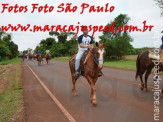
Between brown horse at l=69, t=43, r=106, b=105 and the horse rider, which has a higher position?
the horse rider

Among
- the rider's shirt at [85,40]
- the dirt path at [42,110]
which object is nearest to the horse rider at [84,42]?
the rider's shirt at [85,40]

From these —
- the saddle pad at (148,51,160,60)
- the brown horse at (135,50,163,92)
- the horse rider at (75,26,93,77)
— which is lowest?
the brown horse at (135,50,163,92)

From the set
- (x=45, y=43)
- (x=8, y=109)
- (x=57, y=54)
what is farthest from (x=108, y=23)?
(x=45, y=43)

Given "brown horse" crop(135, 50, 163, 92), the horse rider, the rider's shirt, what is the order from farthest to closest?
"brown horse" crop(135, 50, 163, 92) → the rider's shirt → the horse rider

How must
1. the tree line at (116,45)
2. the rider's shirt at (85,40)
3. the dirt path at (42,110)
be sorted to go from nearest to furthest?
the dirt path at (42,110) → the rider's shirt at (85,40) → the tree line at (116,45)

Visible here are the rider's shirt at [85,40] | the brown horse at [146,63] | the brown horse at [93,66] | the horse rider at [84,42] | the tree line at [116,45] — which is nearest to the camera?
the brown horse at [93,66]

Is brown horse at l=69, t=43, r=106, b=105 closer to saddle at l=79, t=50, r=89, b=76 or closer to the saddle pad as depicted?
saddle at l=79, t=50, r=89, b=76

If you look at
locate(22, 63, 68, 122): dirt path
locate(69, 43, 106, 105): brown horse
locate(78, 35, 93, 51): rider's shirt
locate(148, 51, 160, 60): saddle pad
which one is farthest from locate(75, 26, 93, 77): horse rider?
locate(148, 51, 160, 60): saddle pad

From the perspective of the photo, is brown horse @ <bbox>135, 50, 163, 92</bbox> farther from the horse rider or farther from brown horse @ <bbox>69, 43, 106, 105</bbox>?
brown horse @ <bbox>69, 43, 106, 105</bbox>

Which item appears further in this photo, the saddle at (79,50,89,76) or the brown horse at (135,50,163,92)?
the brown horse at (135,50,163,92)

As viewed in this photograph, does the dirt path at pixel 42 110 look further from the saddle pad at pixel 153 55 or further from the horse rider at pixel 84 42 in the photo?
the saddle pad at pixel 153 55

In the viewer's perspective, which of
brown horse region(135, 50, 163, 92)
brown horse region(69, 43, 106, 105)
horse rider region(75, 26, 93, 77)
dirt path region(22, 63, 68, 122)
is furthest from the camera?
brown horse region(135, 50, 163, 92)

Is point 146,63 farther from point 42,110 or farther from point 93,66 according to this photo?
point 42,110

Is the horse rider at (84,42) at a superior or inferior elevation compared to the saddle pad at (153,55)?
superior
